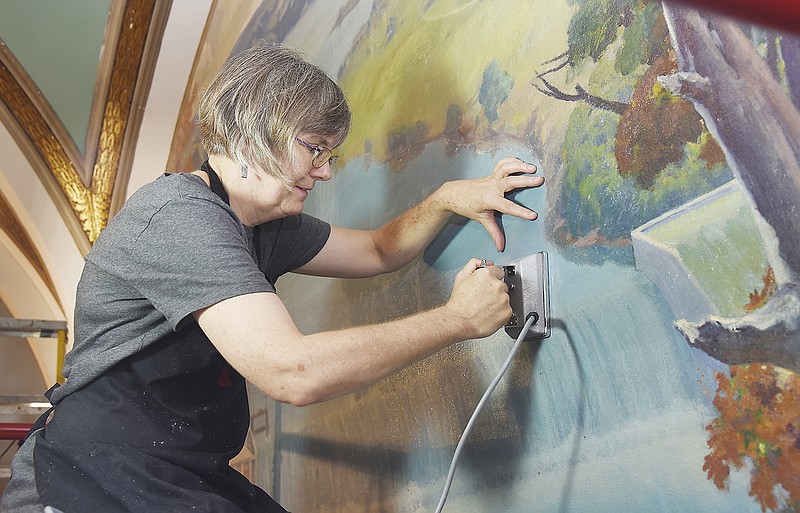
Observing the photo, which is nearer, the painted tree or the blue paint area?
the painted tree

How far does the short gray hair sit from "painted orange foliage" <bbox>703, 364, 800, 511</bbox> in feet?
2.60

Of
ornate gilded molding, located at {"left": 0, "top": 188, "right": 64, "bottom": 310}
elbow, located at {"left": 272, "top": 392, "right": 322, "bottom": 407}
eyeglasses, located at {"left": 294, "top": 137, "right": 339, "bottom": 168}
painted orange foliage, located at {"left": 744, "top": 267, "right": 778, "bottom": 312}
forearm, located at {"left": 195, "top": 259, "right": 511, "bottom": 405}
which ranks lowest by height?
ornate gilded molding, located at {"left": 0, "top": 188, "right": 64, "bottom": 310}

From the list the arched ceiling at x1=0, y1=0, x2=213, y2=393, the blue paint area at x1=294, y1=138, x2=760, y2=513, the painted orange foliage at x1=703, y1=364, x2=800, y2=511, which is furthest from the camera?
the arched ceiling at x1=0, y1=0, x2=213, y2=393

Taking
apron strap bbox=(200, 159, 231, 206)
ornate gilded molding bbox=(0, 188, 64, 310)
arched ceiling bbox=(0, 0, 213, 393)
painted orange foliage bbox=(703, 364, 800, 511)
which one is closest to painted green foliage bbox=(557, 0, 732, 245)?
painted orange foliage bbox=(703, 364, 800, 511)

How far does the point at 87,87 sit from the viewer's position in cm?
435

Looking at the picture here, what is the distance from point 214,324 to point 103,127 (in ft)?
12.1

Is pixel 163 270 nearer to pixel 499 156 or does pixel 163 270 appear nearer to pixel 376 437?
pixel 499 156

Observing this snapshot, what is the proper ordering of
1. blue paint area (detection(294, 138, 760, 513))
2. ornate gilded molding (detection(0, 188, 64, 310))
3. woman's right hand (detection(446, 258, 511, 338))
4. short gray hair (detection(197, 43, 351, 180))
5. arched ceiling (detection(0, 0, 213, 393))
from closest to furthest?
blue paint area (detection(294, 138, 760, 513)), woman's right hand (detection(446, 258, 511, 338)), short gray hair (detection(197, 43, 351, 180)), arched ceiling (detection(0, 0, 213, 393)), ornate gilded molding (detection(0, 188, 64, 310))

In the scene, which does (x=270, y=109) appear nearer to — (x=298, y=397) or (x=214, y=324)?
(x=214, y=324)

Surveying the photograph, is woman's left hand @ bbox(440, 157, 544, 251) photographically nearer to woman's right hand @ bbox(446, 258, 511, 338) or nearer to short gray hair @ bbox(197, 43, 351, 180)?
woman's right hand @ bbox(446, 258, 511, 338)

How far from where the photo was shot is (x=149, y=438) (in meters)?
1.34

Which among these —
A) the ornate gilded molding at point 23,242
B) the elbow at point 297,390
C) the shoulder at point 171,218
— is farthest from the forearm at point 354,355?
the ornate gilded molding at point 23,242

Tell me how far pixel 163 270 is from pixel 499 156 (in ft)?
1.95

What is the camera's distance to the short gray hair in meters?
1.42
